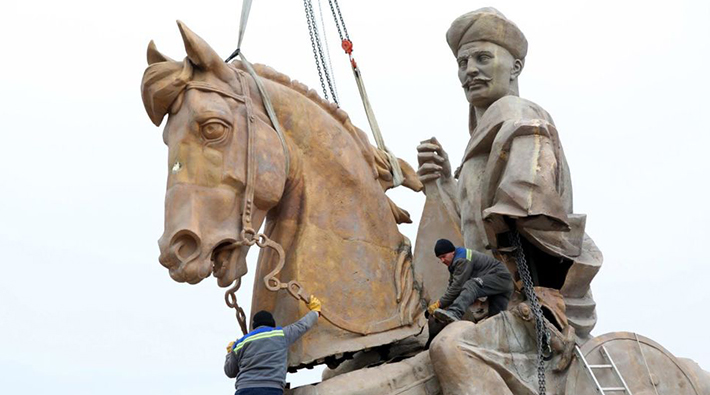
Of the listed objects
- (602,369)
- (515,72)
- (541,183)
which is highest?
(515,72)

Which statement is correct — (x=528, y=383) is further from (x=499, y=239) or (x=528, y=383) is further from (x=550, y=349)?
(x=499, y=239)

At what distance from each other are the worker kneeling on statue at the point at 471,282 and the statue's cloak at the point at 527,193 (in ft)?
0.76

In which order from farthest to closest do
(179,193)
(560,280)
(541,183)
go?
1. (560,280)
2. (541,183)
3. (179,193)

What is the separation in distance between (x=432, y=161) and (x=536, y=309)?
177cm

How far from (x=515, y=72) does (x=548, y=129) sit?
115 centimetres

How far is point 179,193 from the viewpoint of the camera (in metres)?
5.88

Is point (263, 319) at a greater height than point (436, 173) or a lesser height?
lesser

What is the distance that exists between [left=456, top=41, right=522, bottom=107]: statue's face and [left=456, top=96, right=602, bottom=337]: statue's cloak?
28cm

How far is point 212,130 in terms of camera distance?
19.6 feet

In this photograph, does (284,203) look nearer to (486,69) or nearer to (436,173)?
(436,173)

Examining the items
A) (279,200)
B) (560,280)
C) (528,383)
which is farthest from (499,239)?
(279,200)

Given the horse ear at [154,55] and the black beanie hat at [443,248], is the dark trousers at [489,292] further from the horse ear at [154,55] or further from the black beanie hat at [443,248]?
the horse ear at [154,55]

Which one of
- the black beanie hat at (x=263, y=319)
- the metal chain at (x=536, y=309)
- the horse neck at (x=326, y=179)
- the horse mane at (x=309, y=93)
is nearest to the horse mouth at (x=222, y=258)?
the black beanie hat at (x=263, y=319)

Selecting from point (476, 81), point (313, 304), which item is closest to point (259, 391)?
point (313, 304)
